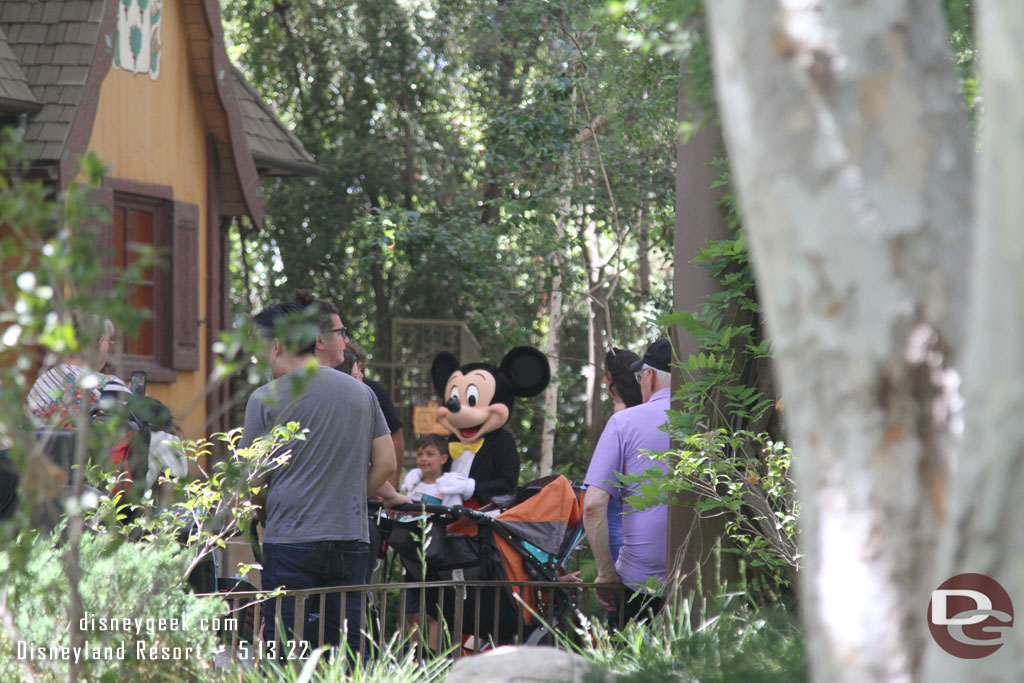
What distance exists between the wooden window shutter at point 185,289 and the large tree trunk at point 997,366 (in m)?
9.23

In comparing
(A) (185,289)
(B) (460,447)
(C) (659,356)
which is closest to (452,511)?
(C) (659,356)

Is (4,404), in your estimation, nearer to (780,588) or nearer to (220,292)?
(780,588)

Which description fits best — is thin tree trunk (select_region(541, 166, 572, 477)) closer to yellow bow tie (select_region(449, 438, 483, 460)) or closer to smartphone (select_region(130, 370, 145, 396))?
yellow bow tie (select_region(449, 438, 483, 460))

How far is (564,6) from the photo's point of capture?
11.5 meters

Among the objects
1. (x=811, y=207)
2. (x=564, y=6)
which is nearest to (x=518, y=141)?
(x=564, y=6)

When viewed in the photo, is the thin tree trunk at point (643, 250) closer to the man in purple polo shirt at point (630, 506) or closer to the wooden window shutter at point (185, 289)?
the wooden window shutter at point (185, 289)


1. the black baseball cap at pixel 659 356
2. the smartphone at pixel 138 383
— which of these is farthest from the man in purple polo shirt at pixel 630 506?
the smartphone at pixel 138 383

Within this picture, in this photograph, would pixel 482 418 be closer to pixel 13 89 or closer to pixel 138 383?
pixel 138 383

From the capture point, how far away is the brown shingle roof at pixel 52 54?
8.70 m

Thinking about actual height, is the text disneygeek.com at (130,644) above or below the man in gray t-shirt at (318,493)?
below

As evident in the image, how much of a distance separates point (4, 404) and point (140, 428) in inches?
91.2

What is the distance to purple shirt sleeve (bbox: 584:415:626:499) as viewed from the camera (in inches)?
209

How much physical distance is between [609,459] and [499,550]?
1314 millimetres

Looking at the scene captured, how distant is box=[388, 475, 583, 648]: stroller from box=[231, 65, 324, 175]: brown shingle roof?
20.0ft
